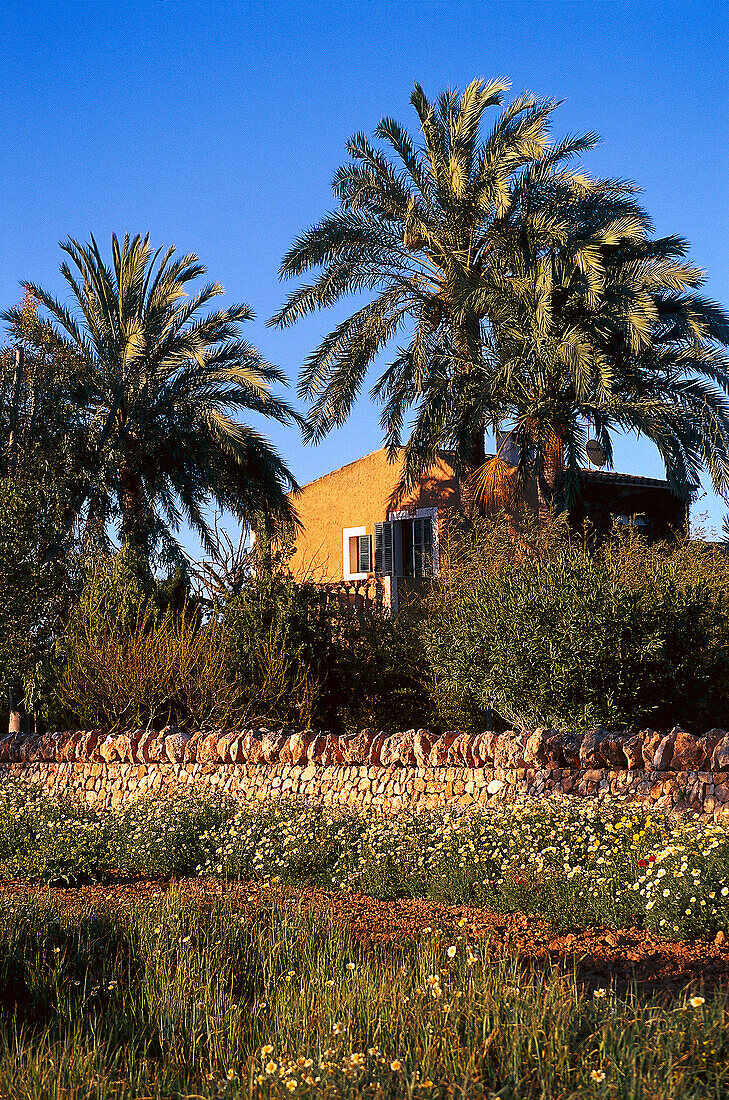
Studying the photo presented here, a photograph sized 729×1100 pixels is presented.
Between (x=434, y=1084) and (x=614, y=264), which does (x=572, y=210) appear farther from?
(x=434, y=1084)

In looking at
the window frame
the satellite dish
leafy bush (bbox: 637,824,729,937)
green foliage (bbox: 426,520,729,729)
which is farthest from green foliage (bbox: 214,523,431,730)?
the window frame

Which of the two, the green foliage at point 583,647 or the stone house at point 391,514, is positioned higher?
the stone house at point 391,514

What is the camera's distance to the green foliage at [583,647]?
10391mm

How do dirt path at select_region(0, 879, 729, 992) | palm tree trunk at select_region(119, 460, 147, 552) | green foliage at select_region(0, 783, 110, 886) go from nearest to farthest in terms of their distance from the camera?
1. dirt path at select_region(0, 879, 729, 992)
2. green foliage at select_region(0, 783, 110, 886)
3. palm tree trunk at select_region(119, 460, 147, 552)

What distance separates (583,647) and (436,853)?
138 inches

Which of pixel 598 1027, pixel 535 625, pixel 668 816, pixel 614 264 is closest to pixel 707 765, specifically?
pixel 668 816

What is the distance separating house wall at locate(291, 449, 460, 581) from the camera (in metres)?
23.3

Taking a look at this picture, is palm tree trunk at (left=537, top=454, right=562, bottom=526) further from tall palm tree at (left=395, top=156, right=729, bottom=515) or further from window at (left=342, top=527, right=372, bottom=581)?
window at (left=342, top=527, right=372, bottom=581)

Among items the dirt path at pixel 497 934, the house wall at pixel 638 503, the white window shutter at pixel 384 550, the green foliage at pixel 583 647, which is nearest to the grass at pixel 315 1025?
the dirt path at pixel 497 934

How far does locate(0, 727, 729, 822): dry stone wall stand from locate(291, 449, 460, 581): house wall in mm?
10919

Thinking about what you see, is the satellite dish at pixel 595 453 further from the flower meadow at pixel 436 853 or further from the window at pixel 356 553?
the flower meadow at pixel 436 853

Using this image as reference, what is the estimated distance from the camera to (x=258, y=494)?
20500 mm

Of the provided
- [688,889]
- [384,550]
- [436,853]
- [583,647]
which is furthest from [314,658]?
[384,550]

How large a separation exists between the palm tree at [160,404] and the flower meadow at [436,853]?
1009 centimetres
